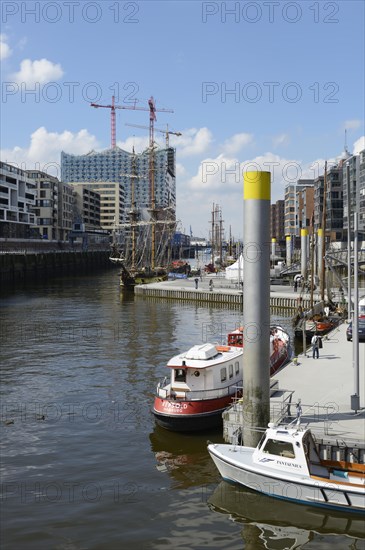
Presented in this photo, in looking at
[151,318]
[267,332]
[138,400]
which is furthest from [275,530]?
[151,318]

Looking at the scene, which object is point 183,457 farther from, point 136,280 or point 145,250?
point 145,250

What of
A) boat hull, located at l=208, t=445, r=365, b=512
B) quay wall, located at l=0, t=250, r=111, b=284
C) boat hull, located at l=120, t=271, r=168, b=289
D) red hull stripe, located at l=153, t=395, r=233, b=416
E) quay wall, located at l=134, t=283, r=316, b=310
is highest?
quay wall, located at l=0, t=250, r=111, b=284

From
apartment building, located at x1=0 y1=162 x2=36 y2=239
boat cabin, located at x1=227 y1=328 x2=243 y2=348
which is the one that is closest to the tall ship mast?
apartment building, located at x1=0 y1=162 x2=36 y2=239

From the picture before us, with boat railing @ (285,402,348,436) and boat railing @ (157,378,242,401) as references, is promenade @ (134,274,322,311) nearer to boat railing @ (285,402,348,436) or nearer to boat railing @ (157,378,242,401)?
boat railing @ (157,378,242,401)

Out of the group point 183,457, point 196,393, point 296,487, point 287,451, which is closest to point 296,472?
point 296,487

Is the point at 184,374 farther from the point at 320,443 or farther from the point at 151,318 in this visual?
the point at 151,318

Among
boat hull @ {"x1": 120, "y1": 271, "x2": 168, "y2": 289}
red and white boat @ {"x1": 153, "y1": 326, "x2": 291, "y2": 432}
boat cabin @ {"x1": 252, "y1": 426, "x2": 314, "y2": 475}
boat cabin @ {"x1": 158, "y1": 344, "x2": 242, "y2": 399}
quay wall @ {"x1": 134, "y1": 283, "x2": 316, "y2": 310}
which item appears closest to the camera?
boat cabin @ {"x1": 252, "y1": 426, "x2": 314, "y2": 475}

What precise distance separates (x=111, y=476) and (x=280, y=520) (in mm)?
6546

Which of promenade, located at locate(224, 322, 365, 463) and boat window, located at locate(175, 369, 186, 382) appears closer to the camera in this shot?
promenade, located at locate(224, 322, 365, 463)

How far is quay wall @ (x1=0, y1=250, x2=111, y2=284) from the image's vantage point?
120 m

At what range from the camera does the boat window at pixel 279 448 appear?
58.7ft

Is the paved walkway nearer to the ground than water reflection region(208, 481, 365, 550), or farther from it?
farther from it

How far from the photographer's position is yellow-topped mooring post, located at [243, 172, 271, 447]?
20609 millimetres

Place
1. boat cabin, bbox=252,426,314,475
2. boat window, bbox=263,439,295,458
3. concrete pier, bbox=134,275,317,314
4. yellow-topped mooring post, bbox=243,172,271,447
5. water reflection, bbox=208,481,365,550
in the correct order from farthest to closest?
concrete pier, bbox=134,275,317,314
yellow-topped mooring post, bbox=243,172,271,447
boat window, bbox=263,439,295,458
boat cabin, bbox=252,426,314,475
water reflection, bbox=208,481,365,550
